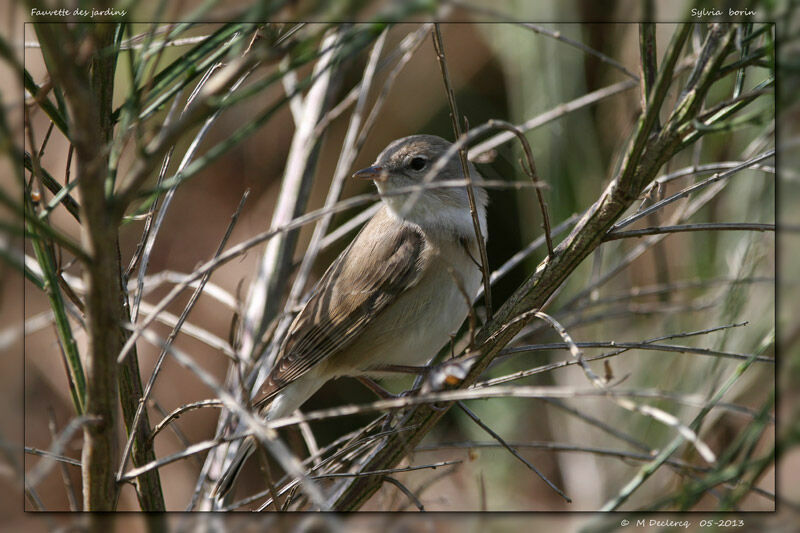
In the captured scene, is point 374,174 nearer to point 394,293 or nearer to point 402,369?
point 394,293

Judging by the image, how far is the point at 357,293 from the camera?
261 cm

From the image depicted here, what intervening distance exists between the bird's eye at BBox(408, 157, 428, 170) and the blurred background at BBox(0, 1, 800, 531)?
0.35 metres

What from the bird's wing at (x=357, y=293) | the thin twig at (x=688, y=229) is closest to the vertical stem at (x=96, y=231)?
the thin twig at (x=688, y=229)

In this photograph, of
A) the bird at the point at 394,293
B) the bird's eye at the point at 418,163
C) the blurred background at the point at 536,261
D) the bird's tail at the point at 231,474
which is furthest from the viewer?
the blurred background at the point at 536,261

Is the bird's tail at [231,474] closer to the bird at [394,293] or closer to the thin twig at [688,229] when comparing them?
the bird at [394,293]

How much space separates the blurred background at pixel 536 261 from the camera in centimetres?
280

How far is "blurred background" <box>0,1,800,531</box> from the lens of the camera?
2.80 m

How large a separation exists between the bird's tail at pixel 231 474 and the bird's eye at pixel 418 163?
115 cm

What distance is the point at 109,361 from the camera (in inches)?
46.4

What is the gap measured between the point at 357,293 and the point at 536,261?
60.3 inches

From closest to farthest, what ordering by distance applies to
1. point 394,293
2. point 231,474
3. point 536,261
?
point 231,474 → point 394,293 → point 536,261

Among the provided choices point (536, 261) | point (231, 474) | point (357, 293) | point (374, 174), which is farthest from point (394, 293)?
point (536, 261)

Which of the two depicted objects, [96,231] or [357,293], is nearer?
[96,231]

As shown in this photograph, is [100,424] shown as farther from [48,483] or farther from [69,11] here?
[48,483]
